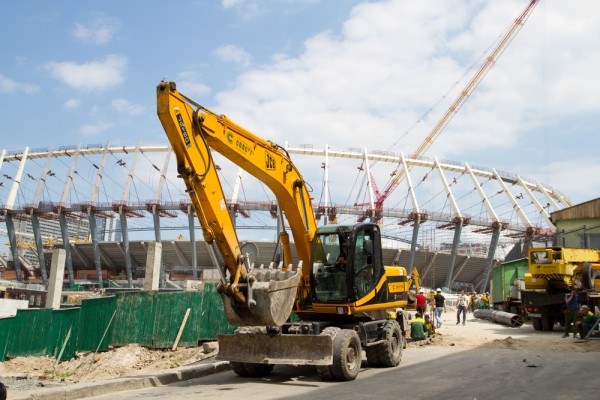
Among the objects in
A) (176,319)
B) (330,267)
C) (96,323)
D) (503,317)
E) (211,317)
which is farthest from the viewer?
(503,317)

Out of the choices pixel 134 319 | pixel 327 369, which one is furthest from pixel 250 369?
pixel 134 319

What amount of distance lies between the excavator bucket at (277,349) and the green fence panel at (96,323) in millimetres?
9142

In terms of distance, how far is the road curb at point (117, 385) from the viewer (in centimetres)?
827

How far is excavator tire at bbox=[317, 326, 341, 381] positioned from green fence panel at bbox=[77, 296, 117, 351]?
33.4 feet

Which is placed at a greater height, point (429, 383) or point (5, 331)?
point (429, 383)

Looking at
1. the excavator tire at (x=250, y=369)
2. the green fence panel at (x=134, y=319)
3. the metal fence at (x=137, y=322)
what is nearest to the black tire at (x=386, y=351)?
the excavator tire at (x=250, y=369)

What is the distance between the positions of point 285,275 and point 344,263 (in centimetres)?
161

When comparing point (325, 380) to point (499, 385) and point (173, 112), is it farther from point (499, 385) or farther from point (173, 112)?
point (173, 112)

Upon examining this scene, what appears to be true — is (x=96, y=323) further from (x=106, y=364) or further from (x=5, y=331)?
(x=5, y=331)

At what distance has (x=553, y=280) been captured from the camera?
1988 centimetres

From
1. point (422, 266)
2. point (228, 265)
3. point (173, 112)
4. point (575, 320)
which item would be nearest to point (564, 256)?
point (575, 320)

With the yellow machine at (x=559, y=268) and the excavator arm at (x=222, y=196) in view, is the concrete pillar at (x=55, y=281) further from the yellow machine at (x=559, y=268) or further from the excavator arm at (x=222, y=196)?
the yellow machine at (x=559, y=268)

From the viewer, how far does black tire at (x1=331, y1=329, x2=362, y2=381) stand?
958cm

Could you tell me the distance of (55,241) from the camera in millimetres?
88938
